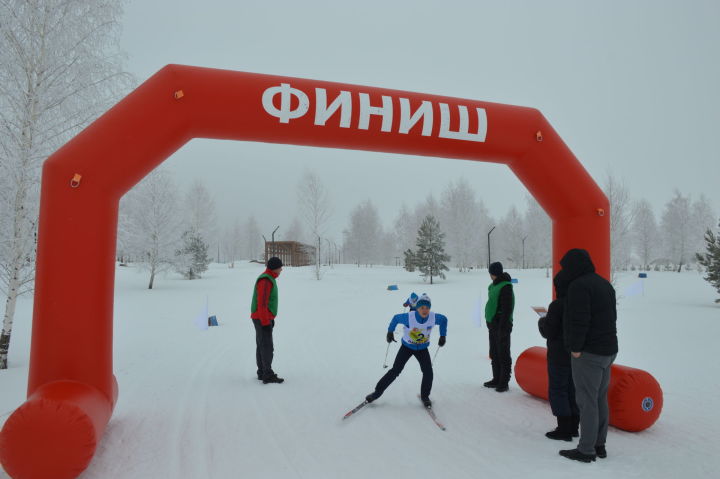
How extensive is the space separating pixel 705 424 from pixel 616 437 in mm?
1196

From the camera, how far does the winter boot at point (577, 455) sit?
3.85m

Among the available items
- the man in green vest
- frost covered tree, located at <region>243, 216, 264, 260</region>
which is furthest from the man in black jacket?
frost covered tree, located at <region>243, 216, 264, 260</region>

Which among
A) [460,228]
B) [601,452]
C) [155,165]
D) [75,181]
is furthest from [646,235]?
[75,181]

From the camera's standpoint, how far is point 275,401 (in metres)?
5.54

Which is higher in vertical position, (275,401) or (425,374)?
(425,374)

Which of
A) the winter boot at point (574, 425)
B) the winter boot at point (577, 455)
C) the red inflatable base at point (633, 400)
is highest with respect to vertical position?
the red inflatable base at point (633, 400)

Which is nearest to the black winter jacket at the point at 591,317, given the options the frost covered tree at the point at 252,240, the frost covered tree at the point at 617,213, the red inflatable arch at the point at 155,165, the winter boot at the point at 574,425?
the winter boot at the point at 574,425

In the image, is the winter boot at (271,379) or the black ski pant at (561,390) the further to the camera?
the winter boot at (271,379)

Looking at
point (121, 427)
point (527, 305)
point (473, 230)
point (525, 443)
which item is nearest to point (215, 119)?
point (121, 427)

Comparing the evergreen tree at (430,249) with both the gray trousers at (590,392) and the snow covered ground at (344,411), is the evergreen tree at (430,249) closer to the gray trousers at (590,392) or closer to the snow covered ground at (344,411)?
the snow covered ground at (344,411)

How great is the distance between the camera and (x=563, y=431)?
14.5 ft

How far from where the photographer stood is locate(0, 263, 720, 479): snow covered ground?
3754 mm

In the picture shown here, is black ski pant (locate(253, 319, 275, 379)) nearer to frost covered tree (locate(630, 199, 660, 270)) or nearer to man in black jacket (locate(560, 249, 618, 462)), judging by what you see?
man in black jacket (locate(560, 249, 618, 462))

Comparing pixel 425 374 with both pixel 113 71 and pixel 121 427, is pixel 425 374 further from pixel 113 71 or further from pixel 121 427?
pixel 113 71
